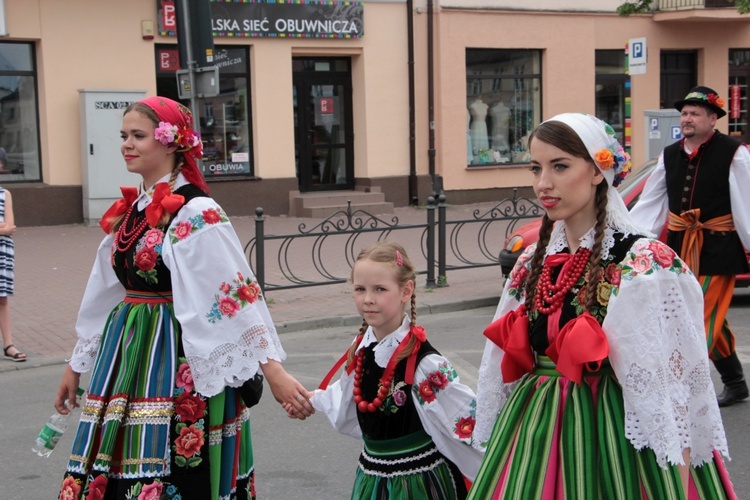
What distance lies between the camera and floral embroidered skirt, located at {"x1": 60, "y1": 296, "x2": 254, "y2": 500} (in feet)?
11.9

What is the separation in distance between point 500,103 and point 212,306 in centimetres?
1903

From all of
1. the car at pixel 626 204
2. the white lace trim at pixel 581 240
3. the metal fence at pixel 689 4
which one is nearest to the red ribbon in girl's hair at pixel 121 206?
the white lace trim at pixel 581 240

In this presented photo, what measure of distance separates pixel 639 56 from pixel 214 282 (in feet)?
39.8

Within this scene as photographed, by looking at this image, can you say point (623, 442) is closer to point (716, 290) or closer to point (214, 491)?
point (214, 491)

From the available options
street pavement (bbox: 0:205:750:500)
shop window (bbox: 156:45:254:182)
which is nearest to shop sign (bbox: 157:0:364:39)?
shop window (bbox: 156:45:254:182)

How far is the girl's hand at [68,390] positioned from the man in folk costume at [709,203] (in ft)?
12.3

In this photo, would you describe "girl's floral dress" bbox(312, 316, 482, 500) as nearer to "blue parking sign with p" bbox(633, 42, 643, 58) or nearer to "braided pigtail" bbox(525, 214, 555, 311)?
"braided pigtail" bbox(525, 214, 555, 311)

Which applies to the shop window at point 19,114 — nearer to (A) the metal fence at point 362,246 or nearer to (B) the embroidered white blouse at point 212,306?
(A) the metal fence at point 362,246

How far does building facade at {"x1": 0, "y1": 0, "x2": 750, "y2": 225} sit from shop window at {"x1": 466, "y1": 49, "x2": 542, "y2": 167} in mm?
31

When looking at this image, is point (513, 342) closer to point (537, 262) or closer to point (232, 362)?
point (537, 262)

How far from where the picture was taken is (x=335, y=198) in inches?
772

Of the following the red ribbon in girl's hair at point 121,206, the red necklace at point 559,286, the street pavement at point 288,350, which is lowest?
the street pavement at point 288,350

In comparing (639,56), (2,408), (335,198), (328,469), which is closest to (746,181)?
(328,469)

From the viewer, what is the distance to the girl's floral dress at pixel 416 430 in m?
3.63
